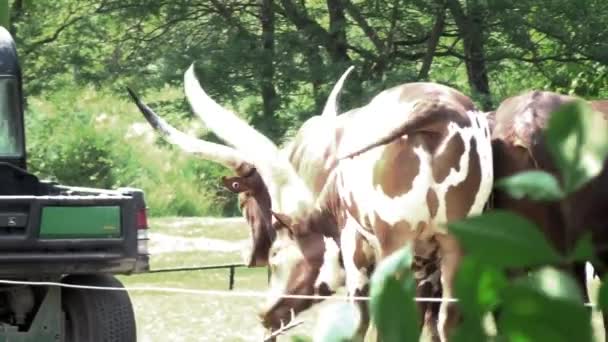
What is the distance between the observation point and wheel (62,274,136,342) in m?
8.03

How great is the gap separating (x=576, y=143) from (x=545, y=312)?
0.13 m

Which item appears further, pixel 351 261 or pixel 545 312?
pixel 351 261

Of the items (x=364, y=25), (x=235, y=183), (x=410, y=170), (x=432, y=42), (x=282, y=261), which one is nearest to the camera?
→ (x=410, y=170)

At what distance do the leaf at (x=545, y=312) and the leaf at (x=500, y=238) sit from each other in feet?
0.07

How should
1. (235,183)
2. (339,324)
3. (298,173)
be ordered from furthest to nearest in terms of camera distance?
1. (235,183)
2. (298,173)
3. (339,324)

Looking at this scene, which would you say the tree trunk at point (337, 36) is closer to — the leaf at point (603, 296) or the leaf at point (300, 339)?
the leaf at point (300, 339)

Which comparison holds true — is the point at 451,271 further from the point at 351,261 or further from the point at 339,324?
the point at 351,261

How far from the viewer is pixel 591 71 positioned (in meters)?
16.0

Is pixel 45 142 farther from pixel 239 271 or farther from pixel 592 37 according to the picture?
pixel 592 37

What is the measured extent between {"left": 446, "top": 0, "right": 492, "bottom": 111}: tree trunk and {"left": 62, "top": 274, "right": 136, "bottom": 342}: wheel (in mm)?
8918

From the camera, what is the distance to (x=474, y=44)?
57.7 feet

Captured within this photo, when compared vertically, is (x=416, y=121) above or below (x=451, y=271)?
above

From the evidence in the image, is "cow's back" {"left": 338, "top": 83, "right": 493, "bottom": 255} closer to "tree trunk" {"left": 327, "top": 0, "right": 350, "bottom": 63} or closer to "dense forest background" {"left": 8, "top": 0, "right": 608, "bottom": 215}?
"dense forest background" {"left": 8, "top": 0, "right": 608, "bottom": 215}

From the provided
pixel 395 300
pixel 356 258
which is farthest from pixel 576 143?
pixel 356 258
